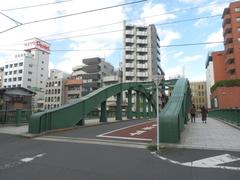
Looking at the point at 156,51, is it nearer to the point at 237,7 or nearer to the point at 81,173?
the point at 237,7

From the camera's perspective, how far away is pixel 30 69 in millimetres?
87875

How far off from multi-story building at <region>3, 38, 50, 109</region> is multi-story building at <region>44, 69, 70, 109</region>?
3238 mm

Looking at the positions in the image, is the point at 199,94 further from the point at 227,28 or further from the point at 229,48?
the point at 227,28

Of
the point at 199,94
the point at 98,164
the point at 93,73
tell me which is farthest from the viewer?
the point at 199,94

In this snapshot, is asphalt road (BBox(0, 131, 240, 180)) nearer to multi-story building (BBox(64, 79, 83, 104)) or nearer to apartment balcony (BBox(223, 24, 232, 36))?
apartment balcony (BBox(223, 24, 232, 36))

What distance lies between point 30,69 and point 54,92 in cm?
1271

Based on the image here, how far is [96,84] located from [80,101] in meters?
61.1

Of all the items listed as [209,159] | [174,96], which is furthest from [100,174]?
[174,96]

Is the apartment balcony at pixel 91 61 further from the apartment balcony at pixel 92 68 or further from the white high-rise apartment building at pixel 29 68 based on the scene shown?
the white high-rise apartment building at pixel 29 68

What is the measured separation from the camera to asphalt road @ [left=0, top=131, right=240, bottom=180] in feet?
19.1

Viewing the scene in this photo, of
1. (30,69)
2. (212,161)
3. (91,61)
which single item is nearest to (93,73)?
(91,61)

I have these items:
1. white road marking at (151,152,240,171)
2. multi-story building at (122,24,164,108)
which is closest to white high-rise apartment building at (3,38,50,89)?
multi-story building at (122,24,164,108)

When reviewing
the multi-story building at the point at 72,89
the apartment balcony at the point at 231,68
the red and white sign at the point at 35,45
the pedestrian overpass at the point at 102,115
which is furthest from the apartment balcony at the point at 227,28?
the red and white sign at the point at 35,45

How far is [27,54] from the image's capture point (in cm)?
8862
